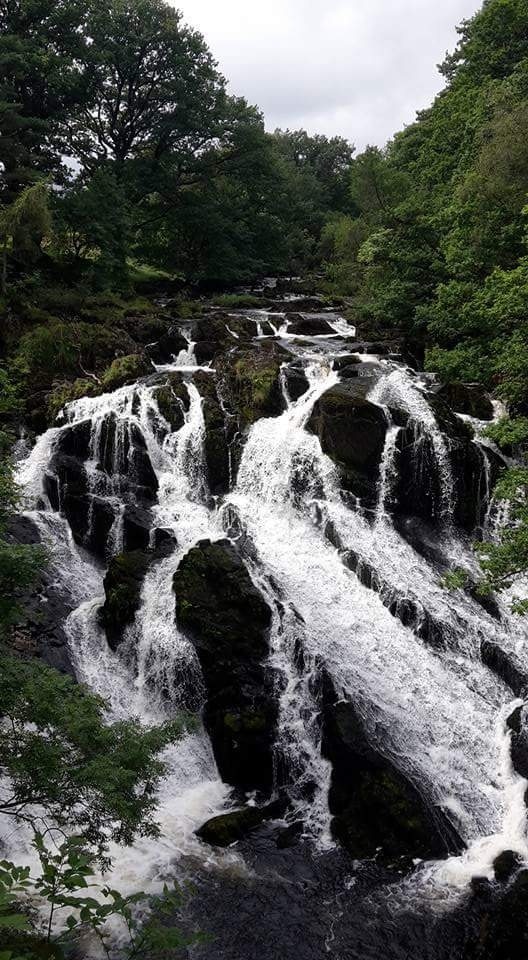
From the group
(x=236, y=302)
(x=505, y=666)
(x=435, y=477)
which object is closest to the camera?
(x=505, y=666)

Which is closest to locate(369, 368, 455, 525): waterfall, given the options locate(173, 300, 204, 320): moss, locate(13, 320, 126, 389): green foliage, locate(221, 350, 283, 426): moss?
locate(221, 350, 283, 426): moss

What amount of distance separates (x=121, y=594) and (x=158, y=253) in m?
30.0

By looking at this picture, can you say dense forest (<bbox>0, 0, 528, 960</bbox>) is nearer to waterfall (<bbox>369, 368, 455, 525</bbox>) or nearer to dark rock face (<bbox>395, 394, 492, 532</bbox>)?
dark rock face (<bbox>395, 394, 492, 532</bbox>)

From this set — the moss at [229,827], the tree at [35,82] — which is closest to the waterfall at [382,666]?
the moss at [229,827]

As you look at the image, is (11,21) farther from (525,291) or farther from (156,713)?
(156,713)

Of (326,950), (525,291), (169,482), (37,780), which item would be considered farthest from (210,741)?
(525,291)

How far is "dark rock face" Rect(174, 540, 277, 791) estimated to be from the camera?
1119cm

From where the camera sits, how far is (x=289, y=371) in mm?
20094

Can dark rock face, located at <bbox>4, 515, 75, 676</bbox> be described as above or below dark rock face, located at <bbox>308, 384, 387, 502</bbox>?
below

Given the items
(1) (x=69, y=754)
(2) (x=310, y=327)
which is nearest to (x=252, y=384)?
(2) (x=310, y=327)

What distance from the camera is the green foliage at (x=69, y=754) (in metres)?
5.77

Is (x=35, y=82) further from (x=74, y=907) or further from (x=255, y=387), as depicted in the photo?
(x=74, y=907)

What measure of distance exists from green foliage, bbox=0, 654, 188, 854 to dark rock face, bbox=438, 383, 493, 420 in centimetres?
1538

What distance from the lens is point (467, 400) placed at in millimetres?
19219
